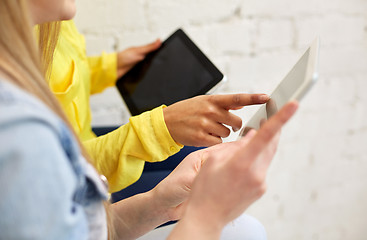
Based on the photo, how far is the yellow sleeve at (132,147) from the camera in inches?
18.0

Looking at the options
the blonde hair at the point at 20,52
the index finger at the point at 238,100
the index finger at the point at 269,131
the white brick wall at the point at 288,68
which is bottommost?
the white brick wall at the point at 288,68

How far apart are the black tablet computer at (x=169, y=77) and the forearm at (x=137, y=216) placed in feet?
0.60

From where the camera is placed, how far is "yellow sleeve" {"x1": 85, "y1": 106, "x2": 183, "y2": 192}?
46 cm

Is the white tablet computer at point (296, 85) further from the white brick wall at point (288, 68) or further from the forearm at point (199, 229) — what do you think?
the white brick wall at point (288, 68)

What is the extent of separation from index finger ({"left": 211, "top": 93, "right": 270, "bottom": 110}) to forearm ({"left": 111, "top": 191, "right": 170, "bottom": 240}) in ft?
0.44

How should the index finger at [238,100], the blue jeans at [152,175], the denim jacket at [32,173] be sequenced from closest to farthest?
the denim jacket at [32,173], the index finger at [238,100], the blue jeans at [152,175]

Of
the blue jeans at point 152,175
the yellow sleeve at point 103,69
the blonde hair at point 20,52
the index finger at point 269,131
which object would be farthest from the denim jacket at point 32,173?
the yellow sleeve at point 103,69

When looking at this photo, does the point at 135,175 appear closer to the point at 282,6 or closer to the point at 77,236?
the point at 77,236

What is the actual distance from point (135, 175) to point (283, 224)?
66 cm

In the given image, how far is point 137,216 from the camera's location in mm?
445

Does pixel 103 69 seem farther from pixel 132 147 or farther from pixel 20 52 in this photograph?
pixel 20 52

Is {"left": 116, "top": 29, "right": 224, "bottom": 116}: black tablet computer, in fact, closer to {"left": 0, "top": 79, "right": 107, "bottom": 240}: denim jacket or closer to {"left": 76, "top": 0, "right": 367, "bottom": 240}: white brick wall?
{"left": 76, "top": 0, "right": 367, "bottom": 240}: white brick wall

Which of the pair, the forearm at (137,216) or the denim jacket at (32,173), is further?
the forearm at (137,216)

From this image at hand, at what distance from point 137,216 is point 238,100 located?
0.18 m
